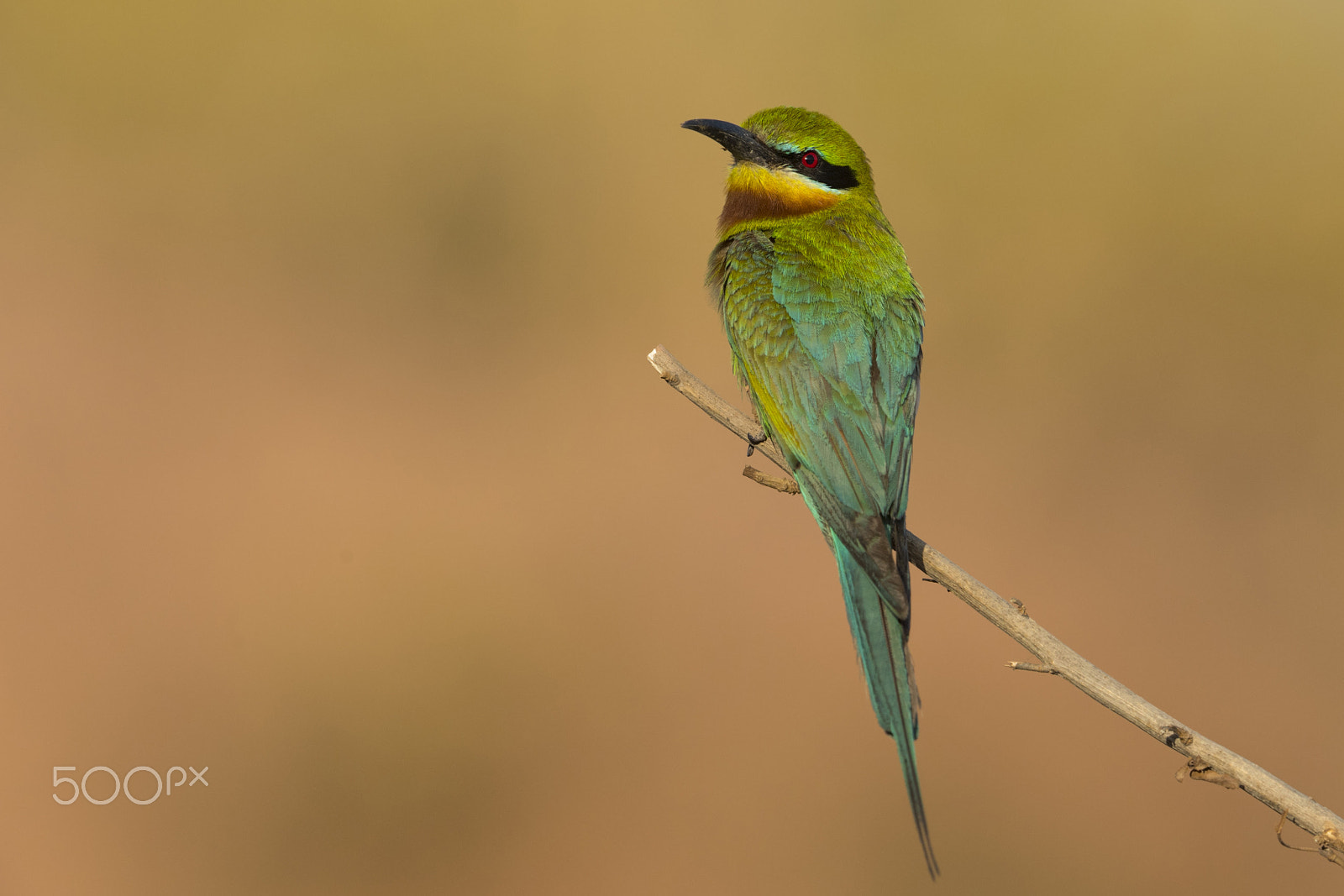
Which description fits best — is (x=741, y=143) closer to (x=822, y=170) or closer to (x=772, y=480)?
(x=822, y=170)

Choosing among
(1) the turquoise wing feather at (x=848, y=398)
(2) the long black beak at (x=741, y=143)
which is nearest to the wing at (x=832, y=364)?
(1) the turquoise wing feather at (x=848, y=398)

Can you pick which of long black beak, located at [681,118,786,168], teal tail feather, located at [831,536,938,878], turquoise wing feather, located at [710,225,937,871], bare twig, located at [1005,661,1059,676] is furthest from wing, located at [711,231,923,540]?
bare twig, located at [1005,661,1059,676]

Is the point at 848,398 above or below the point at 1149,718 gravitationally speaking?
above

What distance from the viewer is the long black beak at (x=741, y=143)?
3.07m

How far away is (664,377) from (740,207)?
1.02 meters

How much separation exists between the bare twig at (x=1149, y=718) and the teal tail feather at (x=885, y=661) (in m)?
0.15

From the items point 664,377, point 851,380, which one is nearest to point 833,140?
point 851,380

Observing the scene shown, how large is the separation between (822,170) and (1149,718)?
6.54ft

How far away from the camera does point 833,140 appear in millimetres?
3084

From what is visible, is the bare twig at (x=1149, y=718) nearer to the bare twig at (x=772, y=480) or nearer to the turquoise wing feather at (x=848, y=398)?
the turquoise wing feather at (x=848, y=398)

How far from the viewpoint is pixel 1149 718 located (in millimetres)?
1736

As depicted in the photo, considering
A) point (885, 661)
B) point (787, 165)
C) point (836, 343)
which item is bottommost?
point (885, 661)

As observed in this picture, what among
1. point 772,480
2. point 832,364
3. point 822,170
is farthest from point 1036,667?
point 822,170

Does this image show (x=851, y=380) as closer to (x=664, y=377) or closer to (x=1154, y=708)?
(x=664, y=377)
